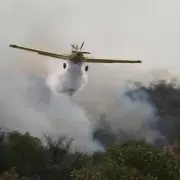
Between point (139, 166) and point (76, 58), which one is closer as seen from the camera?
point (139, 166)

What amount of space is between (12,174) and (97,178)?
50972 mm

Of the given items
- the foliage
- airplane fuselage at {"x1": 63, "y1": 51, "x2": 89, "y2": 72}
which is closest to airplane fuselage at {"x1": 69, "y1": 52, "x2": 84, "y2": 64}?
airplane fuselage at {"x1": 63, "y1": 51, "x2": 89, "y2": 72}

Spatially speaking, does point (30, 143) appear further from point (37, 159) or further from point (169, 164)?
point (169, 164)

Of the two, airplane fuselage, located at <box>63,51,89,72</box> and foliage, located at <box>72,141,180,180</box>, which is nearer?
foliage, located at <box>72,141,180,180</box>

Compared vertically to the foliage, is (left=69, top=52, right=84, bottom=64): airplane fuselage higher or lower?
higher

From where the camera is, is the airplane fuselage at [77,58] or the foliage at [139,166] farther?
the airplane fuselage at [77,58]

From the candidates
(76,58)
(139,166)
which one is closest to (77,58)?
(76,58)

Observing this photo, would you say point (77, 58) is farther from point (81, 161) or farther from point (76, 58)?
point (81, 161)

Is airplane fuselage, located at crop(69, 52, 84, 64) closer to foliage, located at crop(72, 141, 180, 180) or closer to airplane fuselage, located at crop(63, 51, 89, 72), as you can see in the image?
airplane fuselage, located at crop(63, 51, 89, 72)

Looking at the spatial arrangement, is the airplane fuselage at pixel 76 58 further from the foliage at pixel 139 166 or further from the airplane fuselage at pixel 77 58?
the foliage at pixel 139 166

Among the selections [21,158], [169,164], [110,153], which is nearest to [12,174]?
[21,158]

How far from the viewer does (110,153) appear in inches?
2657

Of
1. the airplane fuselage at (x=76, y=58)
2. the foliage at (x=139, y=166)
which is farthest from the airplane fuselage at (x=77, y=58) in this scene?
the foliage at (x=139, y=166)

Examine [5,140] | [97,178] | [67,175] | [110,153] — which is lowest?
[97,178]
